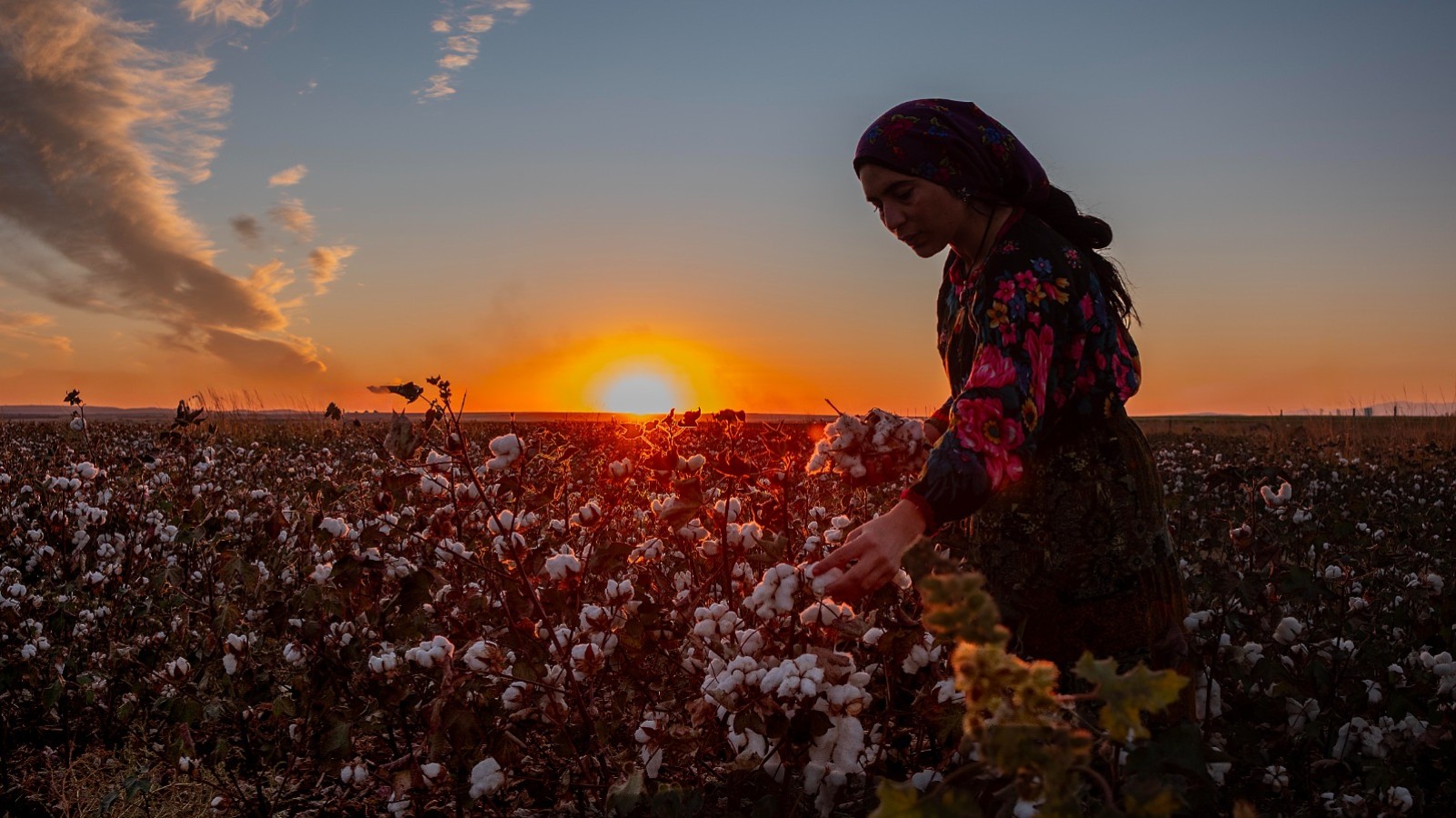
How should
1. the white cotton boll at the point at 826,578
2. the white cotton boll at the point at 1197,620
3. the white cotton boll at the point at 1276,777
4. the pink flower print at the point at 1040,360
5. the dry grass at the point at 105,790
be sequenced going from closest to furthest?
the white cotton boll at the point at 826,578
the pink flower print at the point at 1040,360
the white cotton boll at the point at 1276,777
the white cotton boll at the point at 1197,620
the dry grass at the point at 105,790

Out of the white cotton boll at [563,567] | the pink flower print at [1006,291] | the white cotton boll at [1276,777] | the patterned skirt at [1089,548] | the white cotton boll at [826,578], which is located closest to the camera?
the white cotton boll at [826,578]

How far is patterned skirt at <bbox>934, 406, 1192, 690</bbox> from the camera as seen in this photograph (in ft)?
8.63

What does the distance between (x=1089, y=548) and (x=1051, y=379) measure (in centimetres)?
53

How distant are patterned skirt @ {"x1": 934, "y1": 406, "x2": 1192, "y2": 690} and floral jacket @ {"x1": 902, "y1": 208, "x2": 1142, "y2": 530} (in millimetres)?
118

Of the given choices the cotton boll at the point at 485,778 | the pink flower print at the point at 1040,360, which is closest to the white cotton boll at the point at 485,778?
the cotton boll at the point at 485,778

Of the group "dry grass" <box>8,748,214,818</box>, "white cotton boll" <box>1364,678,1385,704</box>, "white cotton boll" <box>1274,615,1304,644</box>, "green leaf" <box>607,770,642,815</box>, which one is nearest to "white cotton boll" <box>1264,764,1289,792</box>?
"white cotton boll" <box>1274,615,1304,644</box>

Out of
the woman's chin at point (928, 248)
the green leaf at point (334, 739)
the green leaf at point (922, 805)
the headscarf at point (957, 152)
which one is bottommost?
the green leaf at point (334, 739)

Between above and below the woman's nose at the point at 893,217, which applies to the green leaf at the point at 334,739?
below

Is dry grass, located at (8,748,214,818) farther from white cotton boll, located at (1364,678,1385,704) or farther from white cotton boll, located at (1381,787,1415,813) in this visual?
white cotton boll, located at (1364,678,1385,704)

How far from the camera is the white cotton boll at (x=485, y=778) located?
8.36 feet

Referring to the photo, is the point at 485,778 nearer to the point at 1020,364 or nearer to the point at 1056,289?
the point at 1020,364

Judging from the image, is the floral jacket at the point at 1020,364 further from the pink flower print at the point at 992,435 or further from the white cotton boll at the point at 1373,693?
the white cotton boll at the point at 1373,693

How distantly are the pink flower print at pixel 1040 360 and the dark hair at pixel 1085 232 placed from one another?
2.07 feet

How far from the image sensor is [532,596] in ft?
9.27
